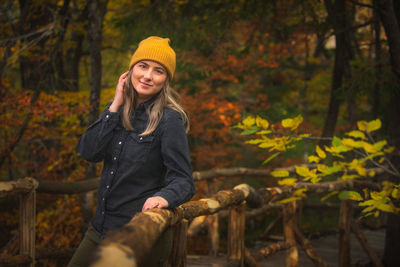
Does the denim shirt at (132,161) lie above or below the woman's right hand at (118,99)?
below

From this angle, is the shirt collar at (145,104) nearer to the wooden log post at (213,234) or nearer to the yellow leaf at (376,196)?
the yellow leaf at (376,196)

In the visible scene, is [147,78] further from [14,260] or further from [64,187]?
[64,187]

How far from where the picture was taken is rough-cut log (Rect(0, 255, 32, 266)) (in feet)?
11.2

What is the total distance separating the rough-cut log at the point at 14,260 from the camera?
342 cm

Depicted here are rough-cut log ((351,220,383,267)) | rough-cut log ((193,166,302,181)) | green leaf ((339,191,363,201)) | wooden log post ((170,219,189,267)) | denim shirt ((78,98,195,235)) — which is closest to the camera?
denim shirt ((78,98,195,235))

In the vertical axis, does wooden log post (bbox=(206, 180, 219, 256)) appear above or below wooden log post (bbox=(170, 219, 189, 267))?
below

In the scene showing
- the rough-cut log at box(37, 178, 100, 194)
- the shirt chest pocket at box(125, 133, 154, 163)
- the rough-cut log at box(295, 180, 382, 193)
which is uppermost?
the shirt chest pocket at box(125, 133, 154, 163)

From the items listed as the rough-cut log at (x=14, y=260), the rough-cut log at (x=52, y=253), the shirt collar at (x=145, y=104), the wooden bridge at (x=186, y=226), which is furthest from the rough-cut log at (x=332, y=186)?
the rough-cut log at (x=14, y=260)

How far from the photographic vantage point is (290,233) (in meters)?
5.23

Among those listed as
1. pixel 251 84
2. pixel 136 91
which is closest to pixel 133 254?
pixel 136 91

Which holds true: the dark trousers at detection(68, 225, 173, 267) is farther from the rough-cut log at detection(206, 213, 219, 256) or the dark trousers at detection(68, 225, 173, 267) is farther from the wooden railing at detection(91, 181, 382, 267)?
the rough-cut log at detection(206, 213, 219, 256)

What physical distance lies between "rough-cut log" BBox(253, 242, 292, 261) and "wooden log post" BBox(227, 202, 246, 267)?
694mm

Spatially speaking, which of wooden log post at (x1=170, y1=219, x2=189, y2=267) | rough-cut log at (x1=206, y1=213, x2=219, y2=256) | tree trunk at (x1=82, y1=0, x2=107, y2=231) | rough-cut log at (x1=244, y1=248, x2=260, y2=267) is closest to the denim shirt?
wooden log post at (x1=170, y1=219, x2=189, y2=267)

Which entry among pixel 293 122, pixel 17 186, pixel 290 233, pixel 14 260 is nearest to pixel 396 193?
pixel 293 122
